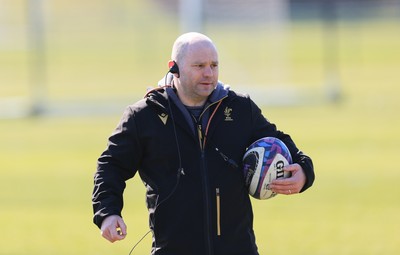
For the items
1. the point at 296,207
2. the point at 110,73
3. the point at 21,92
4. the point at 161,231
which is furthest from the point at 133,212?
the point at 110,73

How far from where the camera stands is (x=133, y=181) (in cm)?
1875

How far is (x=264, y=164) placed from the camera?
7.12m

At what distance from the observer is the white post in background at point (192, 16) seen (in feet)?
122

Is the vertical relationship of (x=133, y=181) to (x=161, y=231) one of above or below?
below

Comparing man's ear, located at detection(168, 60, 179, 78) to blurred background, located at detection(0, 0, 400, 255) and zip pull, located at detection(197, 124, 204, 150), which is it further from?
blurred background, located at detection(0, 0, 400, 255)

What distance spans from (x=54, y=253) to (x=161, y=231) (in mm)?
5141

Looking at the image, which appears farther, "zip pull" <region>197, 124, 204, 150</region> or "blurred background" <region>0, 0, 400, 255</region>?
"blurred background" <region>0, 0, 400, 255</region>

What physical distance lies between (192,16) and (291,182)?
31.0m

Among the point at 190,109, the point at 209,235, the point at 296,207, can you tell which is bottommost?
the point at 296,207

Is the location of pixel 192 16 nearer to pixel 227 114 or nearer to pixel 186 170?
pixel 227 114

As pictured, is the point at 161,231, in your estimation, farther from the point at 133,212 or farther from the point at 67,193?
the point at 67,193

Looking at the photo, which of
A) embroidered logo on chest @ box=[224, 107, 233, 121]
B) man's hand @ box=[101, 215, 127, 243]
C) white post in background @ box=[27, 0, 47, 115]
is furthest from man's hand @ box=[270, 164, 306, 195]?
white post in background @ box=[27, 0, 47, 115]

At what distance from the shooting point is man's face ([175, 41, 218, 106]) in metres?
7.07

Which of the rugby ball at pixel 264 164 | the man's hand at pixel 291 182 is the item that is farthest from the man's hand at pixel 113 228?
the man's hand at pixel 291 182
